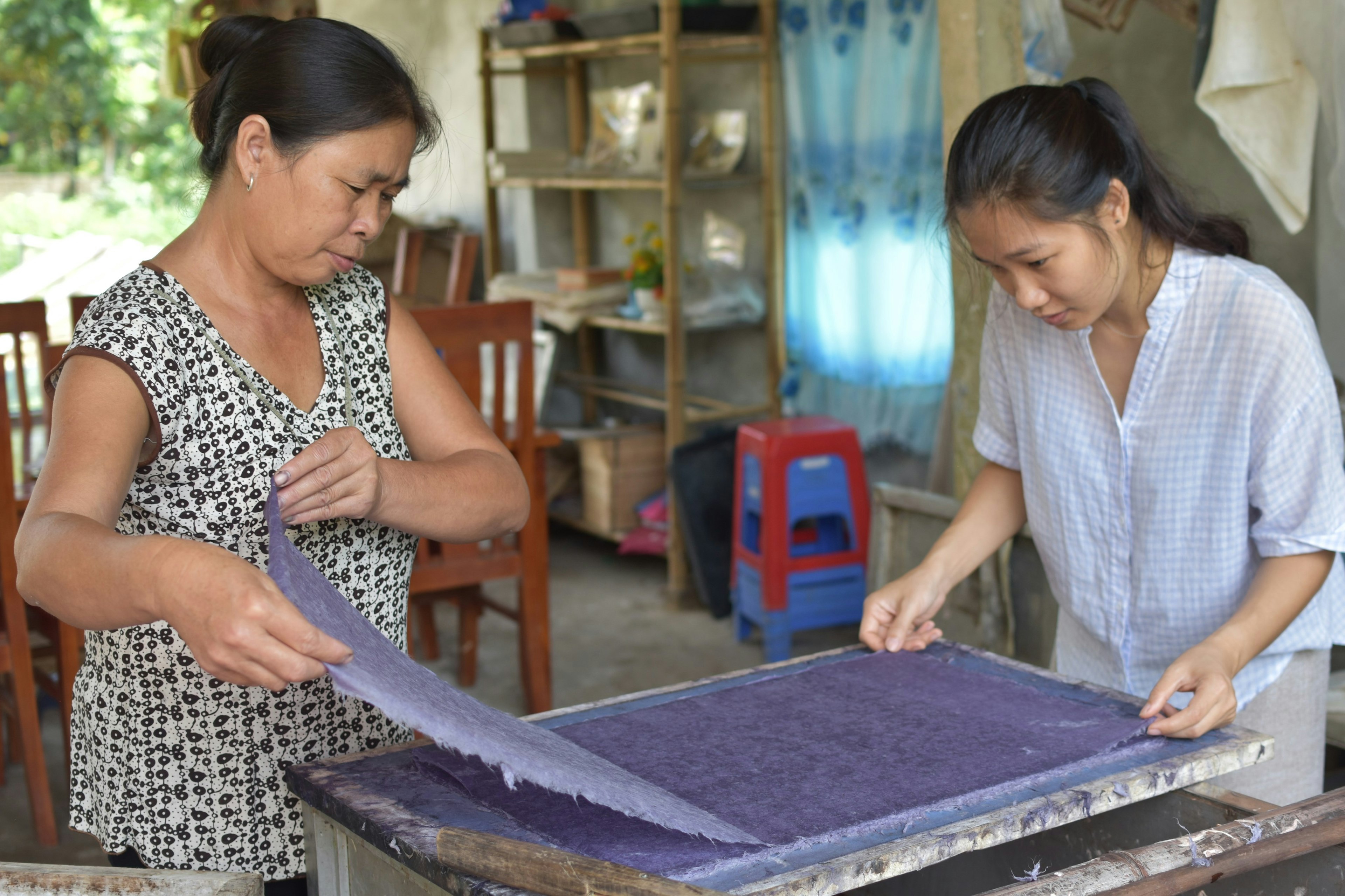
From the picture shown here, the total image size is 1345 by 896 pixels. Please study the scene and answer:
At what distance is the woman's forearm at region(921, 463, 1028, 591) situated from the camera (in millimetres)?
1771

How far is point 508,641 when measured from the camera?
4312 mm

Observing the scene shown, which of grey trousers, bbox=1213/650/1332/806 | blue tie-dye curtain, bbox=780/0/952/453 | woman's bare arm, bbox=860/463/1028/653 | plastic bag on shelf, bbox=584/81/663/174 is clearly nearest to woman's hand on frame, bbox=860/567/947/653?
woman's bare arm, bbox=860/463/1028/653

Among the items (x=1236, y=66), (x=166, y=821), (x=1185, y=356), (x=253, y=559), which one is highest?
(x=1236, y=66)

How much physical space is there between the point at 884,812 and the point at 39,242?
37.5ft

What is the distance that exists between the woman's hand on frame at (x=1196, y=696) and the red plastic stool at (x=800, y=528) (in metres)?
2.47

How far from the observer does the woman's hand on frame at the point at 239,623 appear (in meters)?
0.96

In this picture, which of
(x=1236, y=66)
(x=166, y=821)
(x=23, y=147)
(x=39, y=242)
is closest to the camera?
(x=166, y=821)

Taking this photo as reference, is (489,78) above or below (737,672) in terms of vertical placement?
above

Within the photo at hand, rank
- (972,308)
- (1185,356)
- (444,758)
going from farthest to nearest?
(972,308) < (1185,356) < (444,758)

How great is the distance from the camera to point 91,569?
1.04 m

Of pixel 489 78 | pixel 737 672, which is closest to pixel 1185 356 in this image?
pixel 737 672

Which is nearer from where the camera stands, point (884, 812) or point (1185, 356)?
→ point (884, 812)

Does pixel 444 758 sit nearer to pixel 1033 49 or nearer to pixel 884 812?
pixel 884 812

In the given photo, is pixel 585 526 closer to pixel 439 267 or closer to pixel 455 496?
pixel 439 267
